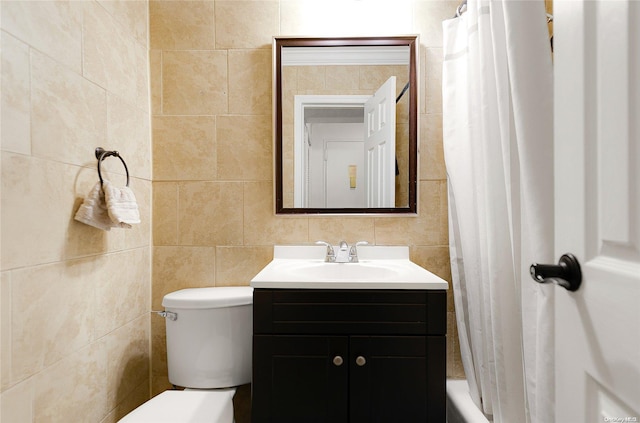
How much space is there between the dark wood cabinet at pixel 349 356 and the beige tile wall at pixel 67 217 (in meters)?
0.58

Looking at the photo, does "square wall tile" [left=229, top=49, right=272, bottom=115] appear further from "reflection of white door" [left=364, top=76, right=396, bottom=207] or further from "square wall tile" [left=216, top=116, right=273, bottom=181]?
"reflection of white door" [left=364, top=76, right=396, bottom=207]

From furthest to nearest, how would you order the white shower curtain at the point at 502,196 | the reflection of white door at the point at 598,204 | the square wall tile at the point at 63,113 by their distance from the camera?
the square wall tile at the point at 63,113 → the white shower curtain at the point at 502,196 → the reflection of white door at the point at 598,204

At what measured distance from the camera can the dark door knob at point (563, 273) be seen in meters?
0.60

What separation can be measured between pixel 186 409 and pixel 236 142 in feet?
3.58

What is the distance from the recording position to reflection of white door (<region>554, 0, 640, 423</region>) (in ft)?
1.66

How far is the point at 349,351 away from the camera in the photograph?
1.15 metres

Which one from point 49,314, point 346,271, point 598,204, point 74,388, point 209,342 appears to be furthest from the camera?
point 346,271

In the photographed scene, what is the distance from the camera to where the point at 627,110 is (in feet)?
1.69

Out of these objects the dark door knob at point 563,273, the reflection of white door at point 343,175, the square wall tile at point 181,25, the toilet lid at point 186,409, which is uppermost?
the square wall tile at point 181,25

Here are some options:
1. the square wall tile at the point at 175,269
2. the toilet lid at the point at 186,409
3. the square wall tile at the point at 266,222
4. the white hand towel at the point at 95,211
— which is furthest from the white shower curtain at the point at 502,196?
the white hand towel at the point at 95,211

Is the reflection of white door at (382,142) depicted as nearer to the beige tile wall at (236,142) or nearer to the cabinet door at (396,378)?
the beige tile wall at (236,142)

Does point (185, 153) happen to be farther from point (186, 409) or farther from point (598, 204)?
point (598, 204)

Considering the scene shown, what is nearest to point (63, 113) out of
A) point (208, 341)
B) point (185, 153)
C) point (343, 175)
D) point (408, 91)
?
point (185, 153)

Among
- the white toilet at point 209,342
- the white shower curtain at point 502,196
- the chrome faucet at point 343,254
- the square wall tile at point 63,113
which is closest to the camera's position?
the white shower curtain at point 502,196
